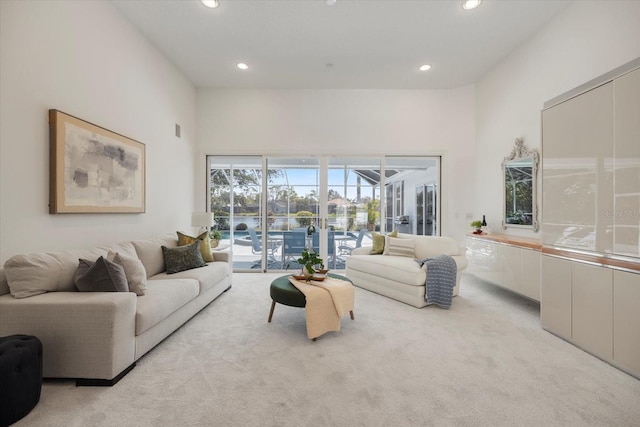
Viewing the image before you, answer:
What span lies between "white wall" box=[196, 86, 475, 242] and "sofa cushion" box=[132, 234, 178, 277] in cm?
207

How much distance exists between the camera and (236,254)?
6355 mm

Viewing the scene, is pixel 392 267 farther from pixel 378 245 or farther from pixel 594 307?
pixel 594 307

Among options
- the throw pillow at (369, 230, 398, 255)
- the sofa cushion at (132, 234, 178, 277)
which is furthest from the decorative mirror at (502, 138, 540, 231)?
the sofa cushion at (132, 234, 178, 277)

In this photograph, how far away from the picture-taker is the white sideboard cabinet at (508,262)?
3.32m

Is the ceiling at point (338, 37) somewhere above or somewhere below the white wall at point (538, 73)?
above

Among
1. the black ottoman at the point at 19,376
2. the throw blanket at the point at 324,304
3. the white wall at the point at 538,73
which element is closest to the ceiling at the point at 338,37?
the white wall at the point at 538,73

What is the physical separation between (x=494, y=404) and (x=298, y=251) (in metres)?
3.84

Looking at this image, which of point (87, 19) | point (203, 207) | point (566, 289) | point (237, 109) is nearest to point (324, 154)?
point (237, 109)

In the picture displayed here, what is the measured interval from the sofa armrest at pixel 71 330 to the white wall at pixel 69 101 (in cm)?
59

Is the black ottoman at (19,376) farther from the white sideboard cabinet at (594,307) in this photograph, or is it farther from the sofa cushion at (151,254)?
the white sideboard cabinet at (594,307)

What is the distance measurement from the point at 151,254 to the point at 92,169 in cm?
114

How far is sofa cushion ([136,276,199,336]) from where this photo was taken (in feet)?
7.39

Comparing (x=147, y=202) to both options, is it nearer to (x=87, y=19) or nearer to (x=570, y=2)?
(x=87, y=19)

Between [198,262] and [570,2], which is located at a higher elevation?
[570,2]
